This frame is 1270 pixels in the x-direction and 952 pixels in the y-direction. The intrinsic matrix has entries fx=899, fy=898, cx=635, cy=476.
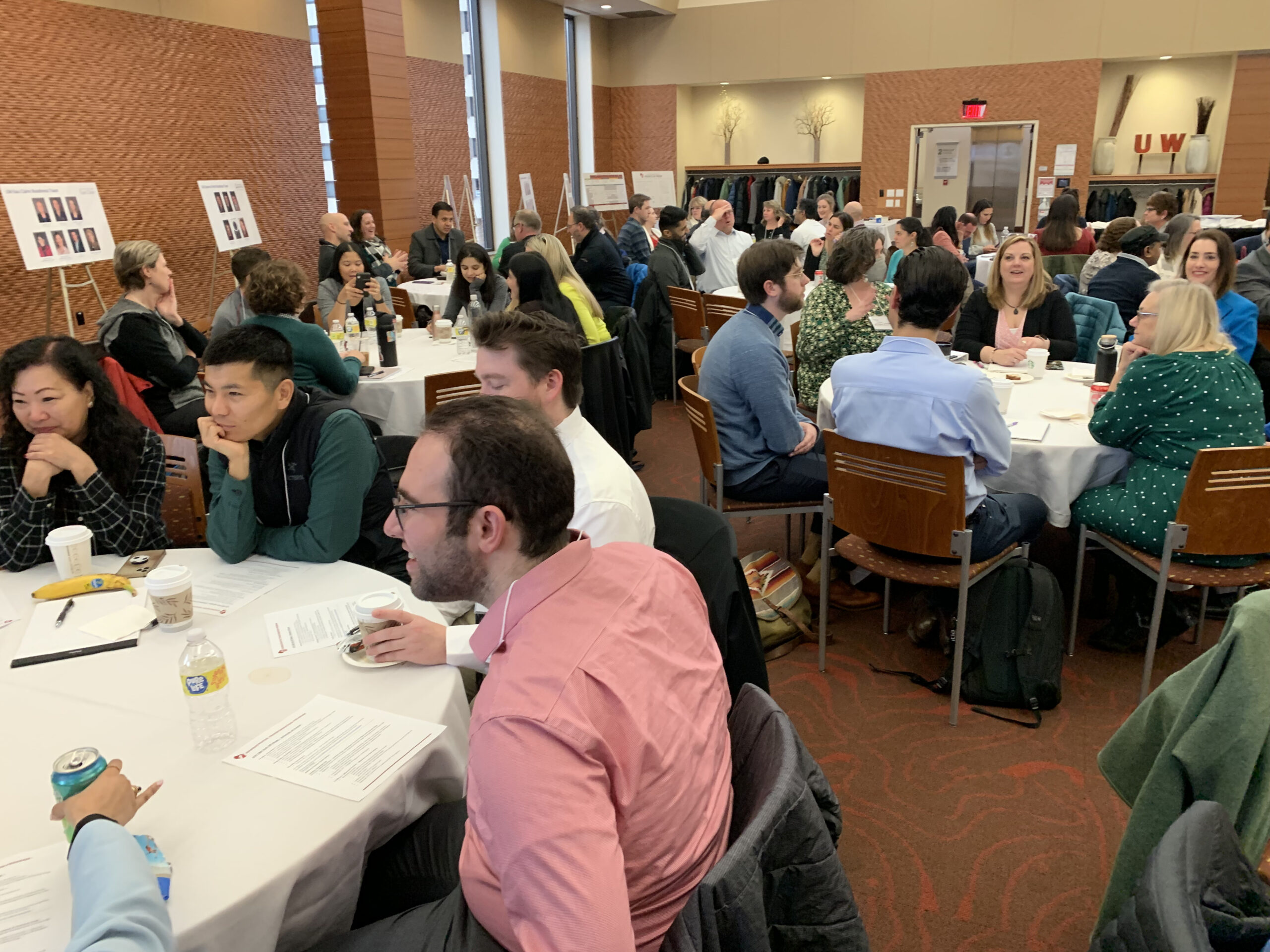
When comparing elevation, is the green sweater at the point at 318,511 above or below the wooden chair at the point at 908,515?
above

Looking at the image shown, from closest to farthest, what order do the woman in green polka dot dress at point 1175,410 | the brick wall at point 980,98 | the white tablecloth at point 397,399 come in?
the woman in green polka dot dress at point 1175,410
the white tablecloth at point 397,399
the brick wall at point 980,98

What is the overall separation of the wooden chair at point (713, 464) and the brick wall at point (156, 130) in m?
5.01

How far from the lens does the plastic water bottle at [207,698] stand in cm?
148

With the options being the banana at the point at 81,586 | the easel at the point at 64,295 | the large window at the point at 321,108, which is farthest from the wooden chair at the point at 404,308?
the banana at the point at 81,586

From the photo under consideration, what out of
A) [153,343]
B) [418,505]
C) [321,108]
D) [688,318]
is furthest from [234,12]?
[418,505]

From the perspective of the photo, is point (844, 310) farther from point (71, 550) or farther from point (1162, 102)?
point (1162, 102)

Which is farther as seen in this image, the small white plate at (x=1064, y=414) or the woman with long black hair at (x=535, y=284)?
the woman with long black hair at (x=535, y=284)

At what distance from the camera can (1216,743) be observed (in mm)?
1468

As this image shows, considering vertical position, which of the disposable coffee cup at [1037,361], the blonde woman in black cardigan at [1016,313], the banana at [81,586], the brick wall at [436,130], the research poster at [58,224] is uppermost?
the brick wall at [436,130]

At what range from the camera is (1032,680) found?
2980 millimetres

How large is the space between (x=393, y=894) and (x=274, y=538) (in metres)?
1.04

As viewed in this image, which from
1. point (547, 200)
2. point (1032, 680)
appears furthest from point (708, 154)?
point (1032, 680)

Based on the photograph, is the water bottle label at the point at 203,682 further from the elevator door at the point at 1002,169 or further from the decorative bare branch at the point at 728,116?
the decorative bare branch at the point at 728,116

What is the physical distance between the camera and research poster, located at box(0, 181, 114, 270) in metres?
5.28
